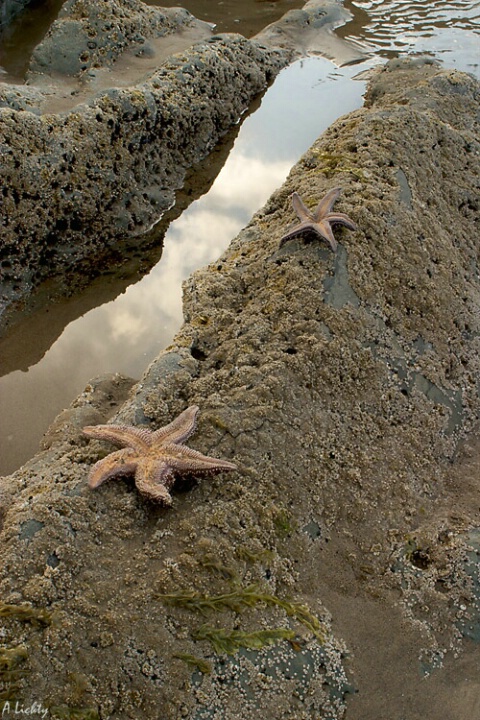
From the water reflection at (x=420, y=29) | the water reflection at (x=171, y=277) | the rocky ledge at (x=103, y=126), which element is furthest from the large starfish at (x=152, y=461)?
the water reflection at (x=420, y=29)

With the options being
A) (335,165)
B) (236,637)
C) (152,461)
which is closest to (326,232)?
(335,165)

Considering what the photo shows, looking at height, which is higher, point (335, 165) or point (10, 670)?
point (335, 165)

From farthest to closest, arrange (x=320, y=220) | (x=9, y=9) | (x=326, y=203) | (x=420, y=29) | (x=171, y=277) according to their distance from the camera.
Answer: (x=420, y=29) → (x=9, y=9) → (x=171, y=277) → (x=326, y=203) → (x=320, y=220)

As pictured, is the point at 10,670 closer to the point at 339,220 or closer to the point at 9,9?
the point at 339,220

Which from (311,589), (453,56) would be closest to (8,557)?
(311,589)

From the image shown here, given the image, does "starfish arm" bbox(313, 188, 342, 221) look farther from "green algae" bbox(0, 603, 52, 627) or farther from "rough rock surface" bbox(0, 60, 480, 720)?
"green algae" bbox(0, 603, 52, 627)
